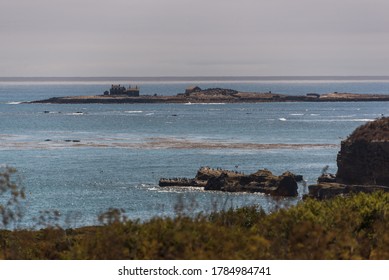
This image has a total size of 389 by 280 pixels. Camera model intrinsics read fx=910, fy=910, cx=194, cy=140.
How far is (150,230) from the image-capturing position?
96.8 ft

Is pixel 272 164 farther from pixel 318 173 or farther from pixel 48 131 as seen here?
pixel 48 131

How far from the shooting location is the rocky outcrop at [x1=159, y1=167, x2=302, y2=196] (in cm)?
8544

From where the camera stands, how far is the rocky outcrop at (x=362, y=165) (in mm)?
81938

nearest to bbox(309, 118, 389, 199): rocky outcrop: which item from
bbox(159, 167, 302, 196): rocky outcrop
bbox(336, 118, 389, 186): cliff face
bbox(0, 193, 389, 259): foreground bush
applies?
bbox(336, 118, 389, 186): cliff face

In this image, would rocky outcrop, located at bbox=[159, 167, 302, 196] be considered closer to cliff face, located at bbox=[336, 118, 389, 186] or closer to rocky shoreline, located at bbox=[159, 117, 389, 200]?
rocky shoreline, located at bbox=[159, 117, 389, 200]

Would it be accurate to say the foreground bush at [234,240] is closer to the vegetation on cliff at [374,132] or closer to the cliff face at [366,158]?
the cliff face at [366,158]

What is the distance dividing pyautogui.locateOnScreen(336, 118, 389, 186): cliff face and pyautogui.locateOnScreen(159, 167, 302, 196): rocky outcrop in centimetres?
504

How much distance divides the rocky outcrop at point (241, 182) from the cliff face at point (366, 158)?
199 inches

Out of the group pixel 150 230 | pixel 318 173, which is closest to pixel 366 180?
pixel 318 173

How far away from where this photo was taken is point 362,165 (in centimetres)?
8456

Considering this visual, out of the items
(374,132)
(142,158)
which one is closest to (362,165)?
(374,132)

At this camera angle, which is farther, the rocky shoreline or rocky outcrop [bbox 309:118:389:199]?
the rocky shoreline
